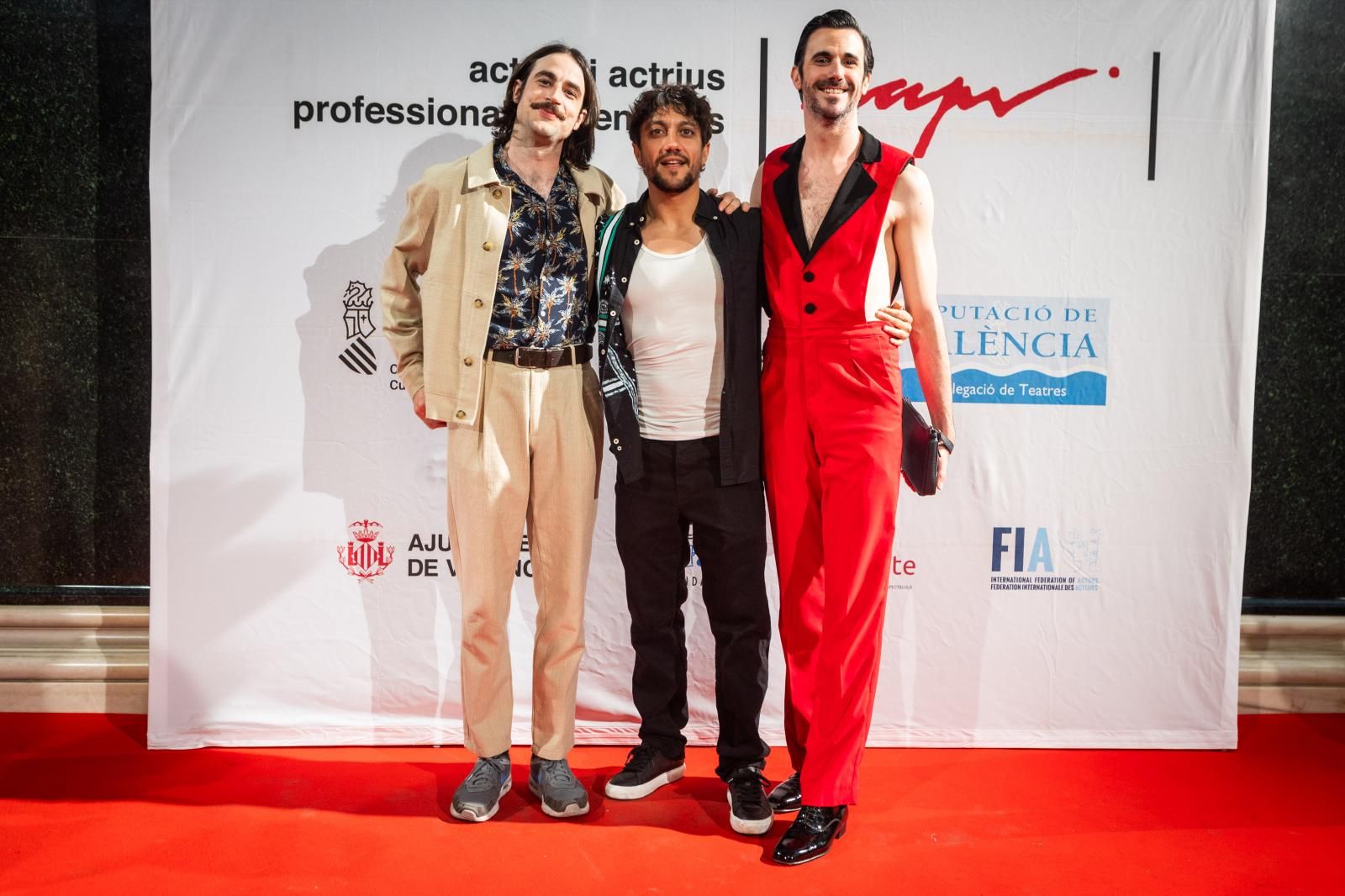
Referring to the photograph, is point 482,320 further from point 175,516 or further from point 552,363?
point 175,516

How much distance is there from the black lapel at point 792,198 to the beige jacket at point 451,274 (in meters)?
0.53

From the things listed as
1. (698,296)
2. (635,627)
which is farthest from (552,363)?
(635,627)

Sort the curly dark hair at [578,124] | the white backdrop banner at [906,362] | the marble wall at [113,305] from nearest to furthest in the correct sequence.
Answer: the curly dark hair at [578,124]
the white backdrop banner at [906,362]
the marble wall at [113,305]

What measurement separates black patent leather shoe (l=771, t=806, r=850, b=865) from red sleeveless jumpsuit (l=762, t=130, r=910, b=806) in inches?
2.1

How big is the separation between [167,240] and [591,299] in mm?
1549

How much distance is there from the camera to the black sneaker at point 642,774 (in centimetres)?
298

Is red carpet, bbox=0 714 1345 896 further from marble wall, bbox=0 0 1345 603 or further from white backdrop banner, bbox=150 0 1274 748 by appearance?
marble wall, bbox=0 0 1345 603

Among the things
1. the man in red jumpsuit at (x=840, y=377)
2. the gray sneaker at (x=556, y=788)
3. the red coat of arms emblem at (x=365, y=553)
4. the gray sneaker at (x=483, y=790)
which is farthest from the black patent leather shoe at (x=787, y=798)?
the red coat of arms emblem at (x=365, y=553)

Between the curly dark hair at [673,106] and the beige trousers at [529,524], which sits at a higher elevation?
the curly dark hair at [673,106]

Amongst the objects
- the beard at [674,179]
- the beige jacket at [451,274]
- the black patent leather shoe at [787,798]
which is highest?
the beard at [674,179]

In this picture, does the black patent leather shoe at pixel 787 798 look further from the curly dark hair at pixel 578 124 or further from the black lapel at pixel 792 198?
the curly dark hair at pixel 578 124

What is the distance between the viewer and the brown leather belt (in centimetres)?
279

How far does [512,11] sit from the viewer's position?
3338mm
